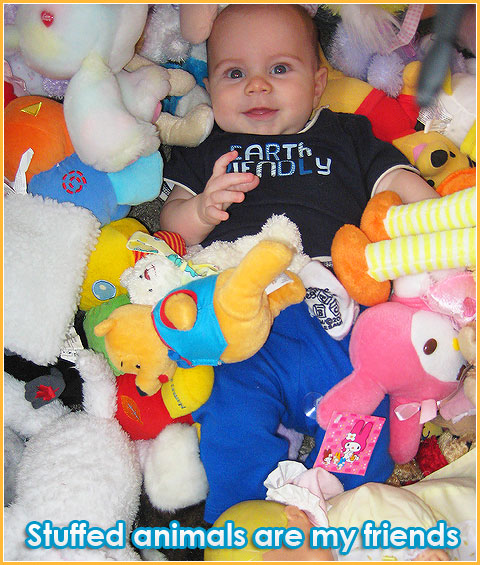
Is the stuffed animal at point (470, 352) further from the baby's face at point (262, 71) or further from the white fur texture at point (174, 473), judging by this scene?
the baby's face at point (262, 71)

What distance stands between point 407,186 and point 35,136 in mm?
677

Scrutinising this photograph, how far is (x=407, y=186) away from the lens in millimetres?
1065

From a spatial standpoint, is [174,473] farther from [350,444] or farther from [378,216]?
[378,216]

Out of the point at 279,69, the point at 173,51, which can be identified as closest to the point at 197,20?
the point at 173,51

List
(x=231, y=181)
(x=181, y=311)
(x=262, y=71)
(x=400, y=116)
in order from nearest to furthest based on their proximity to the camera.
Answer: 1. (x=181, y=311)
2. (x=231, y=181)
3. (x=262, y=71)
4. (x=400, y=116)

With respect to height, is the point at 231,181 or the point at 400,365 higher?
the point at 231,181

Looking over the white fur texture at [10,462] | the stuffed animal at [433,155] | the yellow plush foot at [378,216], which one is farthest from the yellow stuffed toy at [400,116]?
the white fur texture at [10,462]

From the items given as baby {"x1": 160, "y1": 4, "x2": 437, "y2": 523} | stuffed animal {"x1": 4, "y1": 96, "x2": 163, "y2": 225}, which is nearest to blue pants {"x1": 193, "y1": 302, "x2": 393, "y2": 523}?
baby {"x1": 160, "y1": 4, "x2": 437, "y2": 523}

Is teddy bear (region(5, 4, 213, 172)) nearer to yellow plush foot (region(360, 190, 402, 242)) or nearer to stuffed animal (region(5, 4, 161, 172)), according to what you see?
stuffed animal (region(5, 4, 161, 172))

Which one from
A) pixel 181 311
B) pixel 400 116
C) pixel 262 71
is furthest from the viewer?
pixel 400 116

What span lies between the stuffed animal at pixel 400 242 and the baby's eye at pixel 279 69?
354 millimetres

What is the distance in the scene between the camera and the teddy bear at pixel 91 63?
897 millimetres

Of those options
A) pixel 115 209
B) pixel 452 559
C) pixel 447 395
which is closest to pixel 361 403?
pixel 447 395

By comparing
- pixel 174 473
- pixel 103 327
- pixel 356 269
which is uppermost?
pixel 356 269
